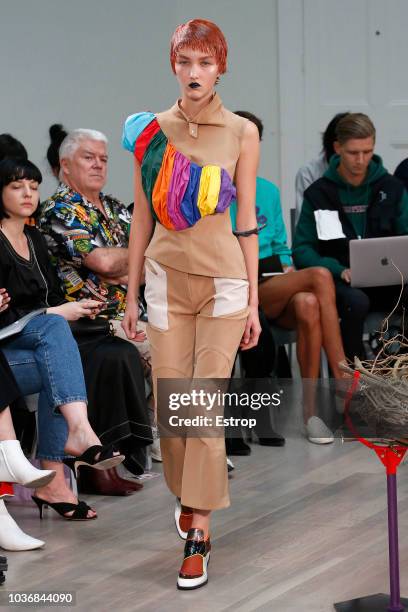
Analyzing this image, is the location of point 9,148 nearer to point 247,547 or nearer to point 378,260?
point 378,260

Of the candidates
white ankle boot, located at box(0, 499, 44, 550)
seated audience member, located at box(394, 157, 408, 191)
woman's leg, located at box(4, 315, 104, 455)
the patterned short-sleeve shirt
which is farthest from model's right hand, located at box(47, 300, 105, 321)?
seated audience member, located at box(394, 157, 408, 191)

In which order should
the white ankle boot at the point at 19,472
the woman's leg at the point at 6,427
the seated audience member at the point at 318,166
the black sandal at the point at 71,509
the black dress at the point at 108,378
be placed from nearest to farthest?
1. the white ankle boot at the point at 19,472
2. the woman's leg at the point at 6,427
3. the black sandal at the point at 71,509
4. the black dress at the point at 108,378
5. the seated audience member at the point at 318,166

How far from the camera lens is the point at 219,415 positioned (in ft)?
9.86

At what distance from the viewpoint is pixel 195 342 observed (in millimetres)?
3049

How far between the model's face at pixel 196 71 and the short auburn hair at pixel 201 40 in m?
0.01

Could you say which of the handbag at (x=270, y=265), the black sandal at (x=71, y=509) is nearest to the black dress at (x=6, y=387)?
the black sandal at (x=71, y=509)

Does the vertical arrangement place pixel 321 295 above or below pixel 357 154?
below

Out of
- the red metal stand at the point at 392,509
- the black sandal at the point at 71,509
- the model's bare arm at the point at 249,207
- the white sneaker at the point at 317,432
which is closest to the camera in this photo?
the red metal stand at the point at 392,509

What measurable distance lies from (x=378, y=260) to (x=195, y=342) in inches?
78.0

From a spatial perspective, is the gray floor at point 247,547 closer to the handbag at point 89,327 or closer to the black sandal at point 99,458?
the black sandal at point 99,458

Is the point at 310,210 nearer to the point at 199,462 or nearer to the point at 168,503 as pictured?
the point at 168,503

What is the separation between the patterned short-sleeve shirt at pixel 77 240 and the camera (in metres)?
4.15

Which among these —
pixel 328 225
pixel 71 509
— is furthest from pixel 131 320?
pixel 328 225

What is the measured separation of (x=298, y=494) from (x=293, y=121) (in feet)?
11.2
